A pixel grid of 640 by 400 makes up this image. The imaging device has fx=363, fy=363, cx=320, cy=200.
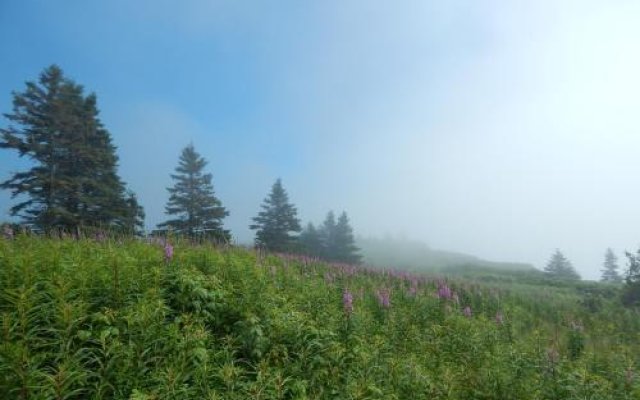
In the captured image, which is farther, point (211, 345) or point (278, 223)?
point (278, 223)

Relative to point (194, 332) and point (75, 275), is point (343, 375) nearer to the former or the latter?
point (194, 332)

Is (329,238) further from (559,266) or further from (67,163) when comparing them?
(559,266)

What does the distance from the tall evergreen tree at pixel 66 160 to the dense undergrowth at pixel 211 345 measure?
60.0ft

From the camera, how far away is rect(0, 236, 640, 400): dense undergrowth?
354 cm

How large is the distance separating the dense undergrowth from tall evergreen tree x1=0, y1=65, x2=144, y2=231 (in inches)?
720

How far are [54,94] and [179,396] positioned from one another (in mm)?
27797

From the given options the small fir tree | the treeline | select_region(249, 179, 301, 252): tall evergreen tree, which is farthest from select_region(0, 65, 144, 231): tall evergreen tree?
the small fir tree

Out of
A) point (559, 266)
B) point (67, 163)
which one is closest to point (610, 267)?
point (559, 266)

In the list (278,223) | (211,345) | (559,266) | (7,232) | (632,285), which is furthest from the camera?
(559,266)

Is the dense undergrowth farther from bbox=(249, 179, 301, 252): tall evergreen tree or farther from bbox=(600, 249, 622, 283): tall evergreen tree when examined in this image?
bbox=(600, 249, 622, 283): tall evergreen tree

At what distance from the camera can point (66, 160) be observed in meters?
23.3

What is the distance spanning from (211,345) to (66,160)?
948 inches

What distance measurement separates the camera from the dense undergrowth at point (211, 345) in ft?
11.6

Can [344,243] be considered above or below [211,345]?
above
